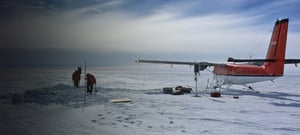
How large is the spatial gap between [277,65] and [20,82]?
22.1 feet

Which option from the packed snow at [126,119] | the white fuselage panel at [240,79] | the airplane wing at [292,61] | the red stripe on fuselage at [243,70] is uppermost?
the airplane wing at [292,61]

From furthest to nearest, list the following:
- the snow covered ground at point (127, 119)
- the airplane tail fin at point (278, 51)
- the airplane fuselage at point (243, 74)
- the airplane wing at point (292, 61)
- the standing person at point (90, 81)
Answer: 1. the airplane wing at point (292, 61)
2. the airplane fuselage at point (243, 74)
3. the airplane tail fin at point (278, 51)
4. the standing person at point (90, 81)
5. the snow covered ground at point (127, 119)

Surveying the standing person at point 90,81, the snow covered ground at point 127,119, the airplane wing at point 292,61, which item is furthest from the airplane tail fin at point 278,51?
the standing person at point 90,81

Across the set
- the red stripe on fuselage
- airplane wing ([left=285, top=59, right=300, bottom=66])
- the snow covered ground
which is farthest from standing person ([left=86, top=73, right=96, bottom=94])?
airplane wing ([left=285, top=59, right=300, bottom=66])

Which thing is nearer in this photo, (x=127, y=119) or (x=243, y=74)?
(x=127, y=119)

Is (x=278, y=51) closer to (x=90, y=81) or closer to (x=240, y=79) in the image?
(x=240, y=79)

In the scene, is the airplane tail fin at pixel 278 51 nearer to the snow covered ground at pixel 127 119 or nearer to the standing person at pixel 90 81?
the snow covered ground at pixel 127 119

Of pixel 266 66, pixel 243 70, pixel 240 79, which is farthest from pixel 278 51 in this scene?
pixel 240 79

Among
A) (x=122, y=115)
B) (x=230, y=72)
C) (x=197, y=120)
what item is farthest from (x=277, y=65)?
(x=122, y=115)

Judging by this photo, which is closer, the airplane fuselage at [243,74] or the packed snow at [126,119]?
the packed snow at [126,119]

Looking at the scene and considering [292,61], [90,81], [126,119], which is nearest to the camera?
[126,119]

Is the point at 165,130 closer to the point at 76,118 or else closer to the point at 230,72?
the point at 76,118

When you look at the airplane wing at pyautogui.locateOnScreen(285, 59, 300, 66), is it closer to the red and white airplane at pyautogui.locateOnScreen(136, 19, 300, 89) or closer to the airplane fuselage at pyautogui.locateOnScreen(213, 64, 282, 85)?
the red and white airplane at pyautogui.locateOnScreen(136, 19, 300, 89)

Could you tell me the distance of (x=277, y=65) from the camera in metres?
7.91
